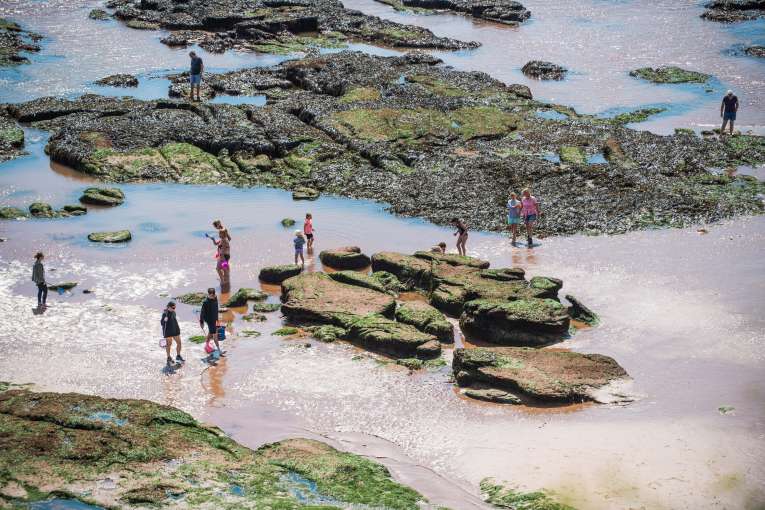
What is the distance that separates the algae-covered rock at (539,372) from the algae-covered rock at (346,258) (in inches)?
245

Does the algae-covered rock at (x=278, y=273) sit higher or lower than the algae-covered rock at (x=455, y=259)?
lower

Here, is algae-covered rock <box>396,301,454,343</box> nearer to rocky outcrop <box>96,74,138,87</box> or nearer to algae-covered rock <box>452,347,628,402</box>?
algae-covered rock <box>452,347,628,402</box>

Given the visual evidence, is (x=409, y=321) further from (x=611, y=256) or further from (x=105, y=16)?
(x=105, y=16)

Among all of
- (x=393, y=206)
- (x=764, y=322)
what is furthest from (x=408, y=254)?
(x=764, y=322)

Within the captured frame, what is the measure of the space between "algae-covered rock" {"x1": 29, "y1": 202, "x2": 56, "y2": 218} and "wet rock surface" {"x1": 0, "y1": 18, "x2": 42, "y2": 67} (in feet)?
61.8

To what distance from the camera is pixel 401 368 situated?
18703 mm

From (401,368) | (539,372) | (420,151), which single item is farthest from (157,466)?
(420,151)

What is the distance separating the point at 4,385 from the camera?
1792cm

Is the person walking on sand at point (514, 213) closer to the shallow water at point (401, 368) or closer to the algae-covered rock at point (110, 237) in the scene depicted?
the shallow water at point (401, 368)

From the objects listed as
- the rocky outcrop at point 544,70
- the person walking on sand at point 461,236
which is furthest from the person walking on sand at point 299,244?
the rocky outcrop at point 544,70

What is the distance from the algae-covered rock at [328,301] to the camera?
20.9 meters

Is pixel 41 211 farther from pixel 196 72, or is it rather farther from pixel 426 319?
pixel 426 319

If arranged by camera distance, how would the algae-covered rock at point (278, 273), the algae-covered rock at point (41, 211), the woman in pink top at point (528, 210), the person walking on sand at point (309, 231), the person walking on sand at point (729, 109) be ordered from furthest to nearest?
the person walking on sand at point (729, 109)
the algae-covered rock at point (41, 211)
the woman in pink top at point (528, 210)
the person walking on sand at point (309, 231)
the algae-covered rock at point (278, 273)

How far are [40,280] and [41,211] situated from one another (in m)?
6.55
